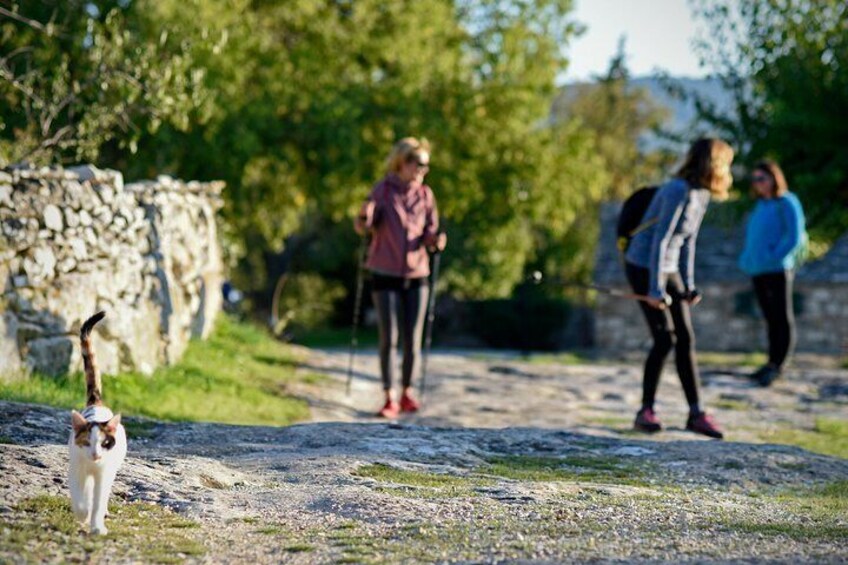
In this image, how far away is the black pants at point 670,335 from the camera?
948cm

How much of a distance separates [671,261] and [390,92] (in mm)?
15704

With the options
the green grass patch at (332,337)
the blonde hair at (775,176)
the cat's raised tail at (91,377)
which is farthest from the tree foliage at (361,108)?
the cat's raised tail at (91,377)

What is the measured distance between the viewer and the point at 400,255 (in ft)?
34.3

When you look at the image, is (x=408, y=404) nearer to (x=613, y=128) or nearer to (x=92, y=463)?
(x=92, y=463)

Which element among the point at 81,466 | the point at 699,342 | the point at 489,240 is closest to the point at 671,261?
the point at 81,466

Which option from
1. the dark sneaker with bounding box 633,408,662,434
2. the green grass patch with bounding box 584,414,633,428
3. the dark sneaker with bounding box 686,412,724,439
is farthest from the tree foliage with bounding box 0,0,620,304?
the dark sneaker with bounding box 686,412,724,439

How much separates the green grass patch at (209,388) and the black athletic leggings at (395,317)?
822 millimetres

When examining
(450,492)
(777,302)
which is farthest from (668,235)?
(777,302)

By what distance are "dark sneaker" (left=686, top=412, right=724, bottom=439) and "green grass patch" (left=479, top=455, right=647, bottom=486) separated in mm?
1933

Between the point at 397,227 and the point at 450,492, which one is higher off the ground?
the point at 397,227

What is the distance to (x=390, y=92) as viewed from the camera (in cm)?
2458

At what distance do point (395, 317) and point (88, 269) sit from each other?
2499 mm

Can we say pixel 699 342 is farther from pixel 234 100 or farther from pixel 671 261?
pixel 671 261

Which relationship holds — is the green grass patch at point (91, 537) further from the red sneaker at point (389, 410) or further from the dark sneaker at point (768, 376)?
the dark sneaker at point (768, 376)
